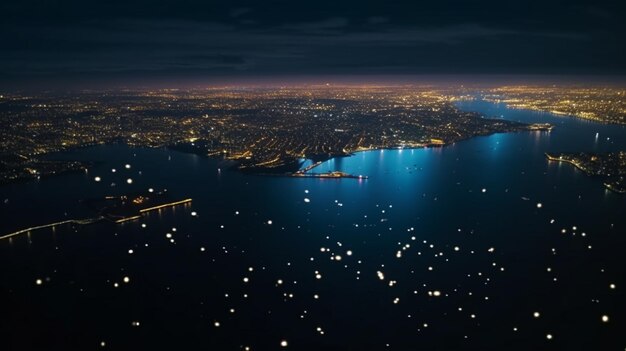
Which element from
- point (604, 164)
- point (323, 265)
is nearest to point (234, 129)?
point (604, 164)

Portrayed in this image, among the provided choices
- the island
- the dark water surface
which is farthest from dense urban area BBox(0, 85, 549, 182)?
the island

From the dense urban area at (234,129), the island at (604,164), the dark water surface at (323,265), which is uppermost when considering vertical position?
the dense urban area at (234,129)

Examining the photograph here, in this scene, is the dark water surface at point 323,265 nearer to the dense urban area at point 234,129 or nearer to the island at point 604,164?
the island at point 604,164

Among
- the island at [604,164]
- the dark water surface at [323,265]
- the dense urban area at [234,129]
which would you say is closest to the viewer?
the dark water surface at [323,265]

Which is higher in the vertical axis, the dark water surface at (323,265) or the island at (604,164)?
the island at (604,164)

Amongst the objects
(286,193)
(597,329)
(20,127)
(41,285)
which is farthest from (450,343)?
(20,127)

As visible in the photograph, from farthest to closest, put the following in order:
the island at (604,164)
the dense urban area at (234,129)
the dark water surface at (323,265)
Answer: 1. the dense urban area at (234,129)
2. the island at (604,164)
3. the dark water surface at (323,265)

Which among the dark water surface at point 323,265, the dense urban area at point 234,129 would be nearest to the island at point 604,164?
the dark water surface at point 323,265
